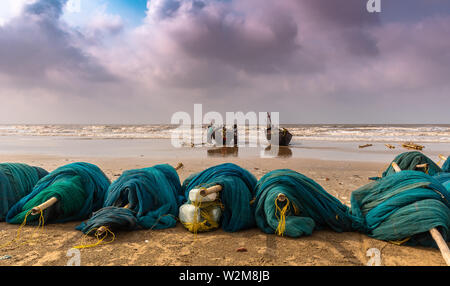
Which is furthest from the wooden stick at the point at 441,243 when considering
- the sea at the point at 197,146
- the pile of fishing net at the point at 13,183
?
the sea at the point at 197,146

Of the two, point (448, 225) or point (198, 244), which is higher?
point (448, 225)

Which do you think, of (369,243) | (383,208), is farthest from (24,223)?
(383,208)

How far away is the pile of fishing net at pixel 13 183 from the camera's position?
437 cm

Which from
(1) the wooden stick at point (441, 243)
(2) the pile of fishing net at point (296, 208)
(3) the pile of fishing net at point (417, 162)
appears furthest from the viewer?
(3) the pile of fishing net at point (417, 162)

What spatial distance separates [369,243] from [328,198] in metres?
0.76

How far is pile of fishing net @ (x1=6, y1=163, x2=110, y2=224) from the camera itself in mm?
4176

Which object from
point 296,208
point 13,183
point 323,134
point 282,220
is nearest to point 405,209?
point 296,208

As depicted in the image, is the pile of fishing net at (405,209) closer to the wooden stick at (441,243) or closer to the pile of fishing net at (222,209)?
the wooden stick at (441,243)

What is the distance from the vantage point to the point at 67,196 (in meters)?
4.23

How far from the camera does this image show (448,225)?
327cm

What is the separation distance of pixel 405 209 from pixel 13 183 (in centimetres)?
610

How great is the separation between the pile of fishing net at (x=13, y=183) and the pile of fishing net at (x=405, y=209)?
5.56 metres

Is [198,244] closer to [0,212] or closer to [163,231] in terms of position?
[163,231]

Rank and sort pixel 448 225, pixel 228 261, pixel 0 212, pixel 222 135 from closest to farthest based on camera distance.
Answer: pixel 228 261, pixel 448 225, pixel 0 212, pixel 222 135
